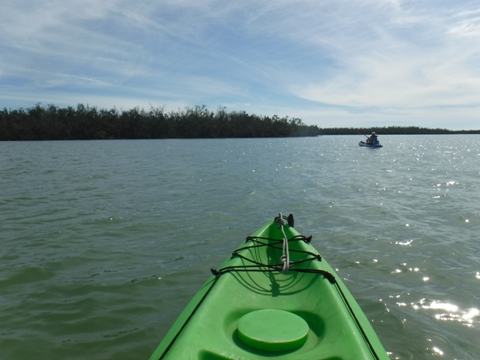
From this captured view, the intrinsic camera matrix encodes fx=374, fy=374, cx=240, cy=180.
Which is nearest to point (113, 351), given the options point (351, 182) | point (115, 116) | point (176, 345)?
point (176, 345)

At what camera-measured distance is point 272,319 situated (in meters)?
3.06

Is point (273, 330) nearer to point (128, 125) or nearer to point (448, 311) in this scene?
point (448, 311)

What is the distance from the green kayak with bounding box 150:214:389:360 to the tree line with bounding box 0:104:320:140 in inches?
2897

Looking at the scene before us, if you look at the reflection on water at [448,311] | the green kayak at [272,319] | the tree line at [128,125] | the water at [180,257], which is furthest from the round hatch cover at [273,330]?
the tree line at [128,125]

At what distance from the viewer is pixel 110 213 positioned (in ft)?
29.9

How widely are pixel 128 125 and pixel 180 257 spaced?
77885 millimetres

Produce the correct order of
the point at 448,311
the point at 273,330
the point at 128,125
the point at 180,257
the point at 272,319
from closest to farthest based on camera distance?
the point at 273,330 → the point at 272,319 → the point at 448,311 → the point at 180,257 → the point at 128,125

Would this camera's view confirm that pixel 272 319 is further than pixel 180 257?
No

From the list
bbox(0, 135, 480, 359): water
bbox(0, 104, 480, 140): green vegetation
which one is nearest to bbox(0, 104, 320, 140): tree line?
bbox(0, 104, 480, 140): green vegetation

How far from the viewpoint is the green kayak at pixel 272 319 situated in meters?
2.65

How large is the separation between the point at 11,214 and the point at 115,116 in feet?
246

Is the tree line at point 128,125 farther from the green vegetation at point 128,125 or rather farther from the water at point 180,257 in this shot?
the water at point 180,257

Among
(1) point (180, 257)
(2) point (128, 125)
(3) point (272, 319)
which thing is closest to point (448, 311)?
(3) point (272, 319)

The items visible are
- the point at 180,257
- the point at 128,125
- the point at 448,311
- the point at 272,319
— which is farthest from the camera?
the point at 128,125
